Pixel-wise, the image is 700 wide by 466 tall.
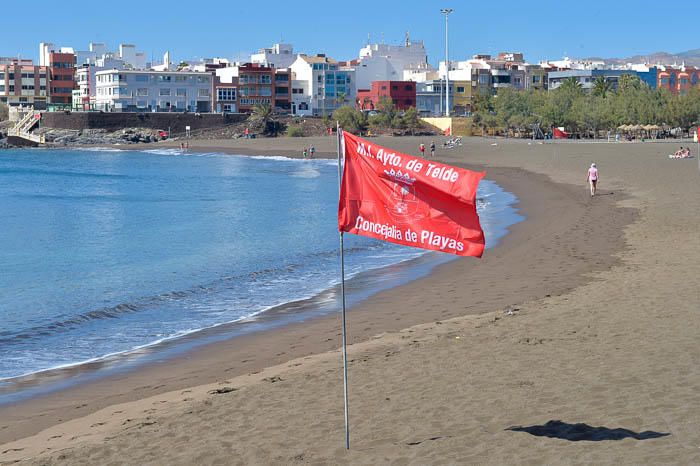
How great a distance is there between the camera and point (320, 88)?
5630 inches

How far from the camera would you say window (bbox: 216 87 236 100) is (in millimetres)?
140250

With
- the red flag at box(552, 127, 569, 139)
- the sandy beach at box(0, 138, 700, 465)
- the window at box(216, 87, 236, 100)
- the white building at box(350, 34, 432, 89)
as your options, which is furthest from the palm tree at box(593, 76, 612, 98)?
the sandy beach at box(0, 138, 700, 465)

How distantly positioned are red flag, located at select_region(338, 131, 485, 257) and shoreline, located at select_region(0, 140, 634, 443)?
4.90m

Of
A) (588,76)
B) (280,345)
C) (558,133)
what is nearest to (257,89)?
(558,133)

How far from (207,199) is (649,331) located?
3933 centimetres

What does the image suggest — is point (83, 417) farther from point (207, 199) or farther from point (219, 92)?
point (219, 92)

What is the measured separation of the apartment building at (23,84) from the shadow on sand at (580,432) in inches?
6045

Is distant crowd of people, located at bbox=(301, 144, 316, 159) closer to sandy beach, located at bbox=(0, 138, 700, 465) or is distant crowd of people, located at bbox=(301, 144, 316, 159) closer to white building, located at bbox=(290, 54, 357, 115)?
white building, located at bbox=(290, 54, 357, 115)

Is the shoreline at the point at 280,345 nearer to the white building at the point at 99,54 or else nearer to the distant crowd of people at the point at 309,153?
the distant crowd of people at the point at 309,153

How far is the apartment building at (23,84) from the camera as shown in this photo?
153m

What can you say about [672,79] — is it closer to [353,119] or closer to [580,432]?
[353,119]

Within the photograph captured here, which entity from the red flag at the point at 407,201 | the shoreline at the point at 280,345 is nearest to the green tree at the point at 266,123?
the shoreline at the point at 280,345

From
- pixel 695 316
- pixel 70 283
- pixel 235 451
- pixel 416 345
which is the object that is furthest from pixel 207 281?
pixel 235 451

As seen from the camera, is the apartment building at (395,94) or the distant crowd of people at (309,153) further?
the apartment building at (395,94)
